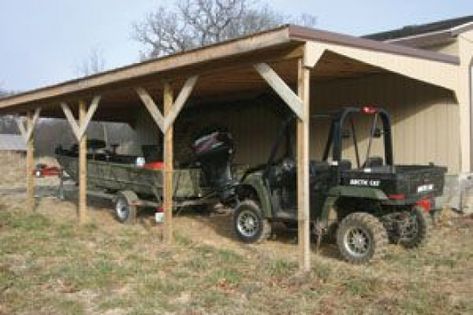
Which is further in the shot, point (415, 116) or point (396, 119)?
point (396, 119)

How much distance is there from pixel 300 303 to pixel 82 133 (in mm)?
6962

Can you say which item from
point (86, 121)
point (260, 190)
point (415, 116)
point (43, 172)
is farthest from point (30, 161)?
point (415, 116)

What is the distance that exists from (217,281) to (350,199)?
224 centimetres

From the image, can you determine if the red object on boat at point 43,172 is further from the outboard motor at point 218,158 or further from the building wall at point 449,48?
the building wall at point 449,48

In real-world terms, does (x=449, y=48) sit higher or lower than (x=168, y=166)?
higher

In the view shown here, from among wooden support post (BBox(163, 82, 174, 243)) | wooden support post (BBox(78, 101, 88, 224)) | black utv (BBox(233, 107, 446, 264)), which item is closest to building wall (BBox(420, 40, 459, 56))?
black utv (BBox(233, 107, 446, 264))

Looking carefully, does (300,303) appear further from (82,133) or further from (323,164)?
(82,133)

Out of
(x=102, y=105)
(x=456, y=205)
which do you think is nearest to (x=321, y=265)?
(x=456, y=205)

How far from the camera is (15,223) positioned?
11.5 meters

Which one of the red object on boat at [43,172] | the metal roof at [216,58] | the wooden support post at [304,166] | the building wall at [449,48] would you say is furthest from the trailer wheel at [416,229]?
the red object on boat at [43,172]

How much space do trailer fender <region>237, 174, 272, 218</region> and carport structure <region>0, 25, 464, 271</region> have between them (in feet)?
4.12

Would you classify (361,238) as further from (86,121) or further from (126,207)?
(86,121)

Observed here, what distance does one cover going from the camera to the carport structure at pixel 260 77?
714cm

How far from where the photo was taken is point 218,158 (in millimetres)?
11102
